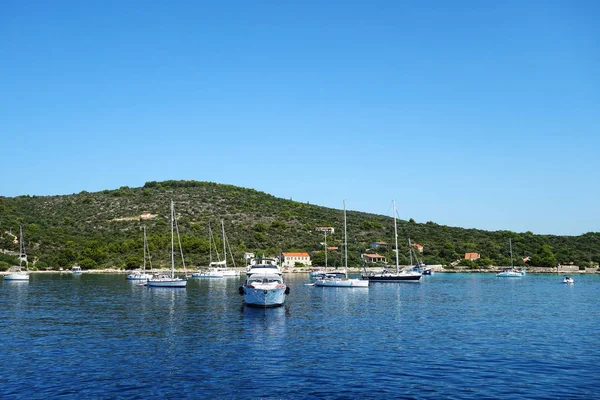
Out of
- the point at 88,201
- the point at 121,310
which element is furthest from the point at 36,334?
the point at 88,201

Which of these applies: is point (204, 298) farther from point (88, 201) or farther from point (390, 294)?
point (88, 201)

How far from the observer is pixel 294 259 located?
141250mm

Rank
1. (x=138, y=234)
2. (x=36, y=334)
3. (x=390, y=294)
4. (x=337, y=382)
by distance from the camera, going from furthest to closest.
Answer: (x=138, y=234), (x=390, y=294), (x=36, y=334), (x=337, y=382)

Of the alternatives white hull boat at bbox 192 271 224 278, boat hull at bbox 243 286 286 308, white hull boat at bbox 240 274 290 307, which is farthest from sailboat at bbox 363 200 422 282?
boat hull at bbox 243 286 286 308

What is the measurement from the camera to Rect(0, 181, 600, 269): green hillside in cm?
13500

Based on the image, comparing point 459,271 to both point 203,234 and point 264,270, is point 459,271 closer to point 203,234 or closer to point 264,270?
point 203,234

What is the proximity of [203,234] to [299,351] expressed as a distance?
406 ft

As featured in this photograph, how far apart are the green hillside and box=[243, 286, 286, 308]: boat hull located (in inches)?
3088

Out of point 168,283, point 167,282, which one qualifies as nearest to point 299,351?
point 168,283

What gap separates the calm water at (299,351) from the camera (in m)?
21.9

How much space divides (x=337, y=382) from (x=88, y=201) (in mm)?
179970

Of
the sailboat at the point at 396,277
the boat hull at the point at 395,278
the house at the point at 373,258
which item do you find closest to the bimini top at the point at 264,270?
the sailboat at the point at 396,277

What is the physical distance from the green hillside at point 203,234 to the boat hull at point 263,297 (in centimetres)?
7844

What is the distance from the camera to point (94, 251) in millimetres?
134125
